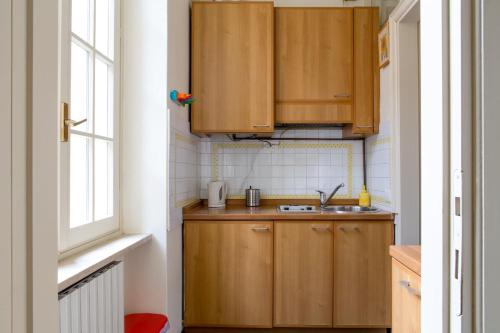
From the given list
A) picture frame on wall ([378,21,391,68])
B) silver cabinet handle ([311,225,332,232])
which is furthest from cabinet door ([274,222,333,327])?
picture frame on wall ([378,21,391,68])

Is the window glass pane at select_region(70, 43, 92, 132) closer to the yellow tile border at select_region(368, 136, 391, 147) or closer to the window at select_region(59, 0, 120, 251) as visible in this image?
the window at select_region(59, 0, 120, 251)

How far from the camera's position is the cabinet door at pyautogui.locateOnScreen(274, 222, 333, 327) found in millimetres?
2363

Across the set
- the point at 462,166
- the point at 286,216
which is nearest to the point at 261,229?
the point at 286,216

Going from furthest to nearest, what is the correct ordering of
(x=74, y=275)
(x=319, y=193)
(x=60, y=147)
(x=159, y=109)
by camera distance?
(x=319, y=193) < (x=159, y=109) < (x=60, y=147) < (x=74, y=275)

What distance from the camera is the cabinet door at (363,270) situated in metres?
2.36

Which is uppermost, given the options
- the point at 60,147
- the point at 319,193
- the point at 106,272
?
the point at 60,147

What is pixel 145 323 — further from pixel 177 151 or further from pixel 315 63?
pixel 315 63

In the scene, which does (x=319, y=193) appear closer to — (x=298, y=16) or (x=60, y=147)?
(x=298, y=16)

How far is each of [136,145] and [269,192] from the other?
1314 millimetres

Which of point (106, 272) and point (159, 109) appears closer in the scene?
point (106, 272)

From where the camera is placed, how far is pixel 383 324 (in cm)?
236

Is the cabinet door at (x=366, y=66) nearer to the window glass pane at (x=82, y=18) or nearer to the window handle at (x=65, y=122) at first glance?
the window glass pane at (x=82, y=18)

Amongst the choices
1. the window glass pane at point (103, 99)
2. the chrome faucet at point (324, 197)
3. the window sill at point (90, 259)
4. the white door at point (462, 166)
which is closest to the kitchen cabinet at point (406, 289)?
the white door at point (462, 166)
